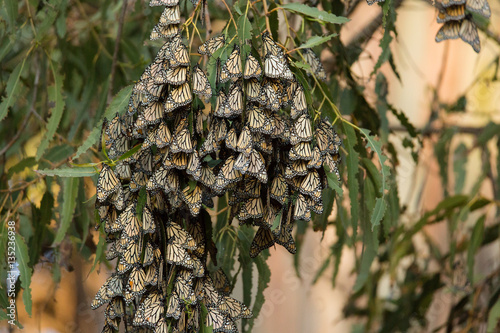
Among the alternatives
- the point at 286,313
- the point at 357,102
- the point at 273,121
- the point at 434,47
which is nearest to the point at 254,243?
the point at 273,121

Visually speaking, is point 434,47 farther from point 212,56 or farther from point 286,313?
point 212,56

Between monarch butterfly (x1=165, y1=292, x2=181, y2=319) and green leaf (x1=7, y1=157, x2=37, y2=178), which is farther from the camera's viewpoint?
green leaf (x1=7, y1=157, x2=37, y2=178)

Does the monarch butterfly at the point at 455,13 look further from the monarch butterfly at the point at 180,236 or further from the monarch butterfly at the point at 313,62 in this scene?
the monarch butterfly at the point at 180,236

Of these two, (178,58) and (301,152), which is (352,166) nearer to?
(301,152)

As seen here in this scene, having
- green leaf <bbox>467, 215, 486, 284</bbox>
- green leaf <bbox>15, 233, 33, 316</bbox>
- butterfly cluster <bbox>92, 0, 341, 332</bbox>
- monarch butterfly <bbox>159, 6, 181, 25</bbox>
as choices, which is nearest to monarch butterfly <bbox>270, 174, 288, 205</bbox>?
butterfly cluster <bbox>92, 0, 341, 332</bbox>

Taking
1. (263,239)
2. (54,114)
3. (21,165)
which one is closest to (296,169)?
(263,239)

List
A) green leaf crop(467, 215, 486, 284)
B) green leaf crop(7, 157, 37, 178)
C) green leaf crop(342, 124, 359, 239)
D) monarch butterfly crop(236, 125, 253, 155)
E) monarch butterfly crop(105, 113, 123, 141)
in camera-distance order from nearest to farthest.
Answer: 1. monarch butterfly crop(236, 125, 253, 155)
2. monarch butterfly crop(105, 113, 123, 141)
3. green leaf crop(342, 124, 359, 239)
4. green leaf crop(7, 157, 37, 178)
5. green leaf crop(467, 215, 486, 284)

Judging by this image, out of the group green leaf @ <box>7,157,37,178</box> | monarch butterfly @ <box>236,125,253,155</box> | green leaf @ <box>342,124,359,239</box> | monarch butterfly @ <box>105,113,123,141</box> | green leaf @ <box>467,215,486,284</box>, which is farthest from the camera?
green leaf @ <box>467,215,486,284</box>

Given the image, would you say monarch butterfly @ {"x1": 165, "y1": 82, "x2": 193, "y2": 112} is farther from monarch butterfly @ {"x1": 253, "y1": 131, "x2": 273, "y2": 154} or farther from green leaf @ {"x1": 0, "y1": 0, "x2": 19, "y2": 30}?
green leaf @ {"x1": 0, "y1": 0, "x2": 19, "y2": 30}
